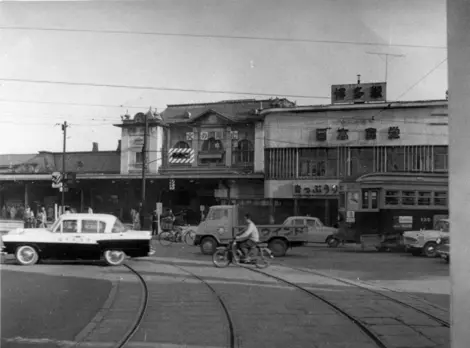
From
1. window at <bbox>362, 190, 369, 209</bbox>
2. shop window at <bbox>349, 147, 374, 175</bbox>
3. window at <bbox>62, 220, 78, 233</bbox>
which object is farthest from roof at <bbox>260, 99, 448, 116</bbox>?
window at <bbox>62, 220, 78, 233</bbox>

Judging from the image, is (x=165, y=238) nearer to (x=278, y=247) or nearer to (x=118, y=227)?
(x=278, y=247)

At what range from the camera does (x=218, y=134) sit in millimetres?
12242

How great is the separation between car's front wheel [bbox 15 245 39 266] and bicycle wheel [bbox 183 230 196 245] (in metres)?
4.41

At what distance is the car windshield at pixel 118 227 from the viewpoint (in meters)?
10.4

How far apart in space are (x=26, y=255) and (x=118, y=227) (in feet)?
7.27

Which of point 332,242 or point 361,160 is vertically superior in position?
point 361,160

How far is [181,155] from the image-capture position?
10.6 metres

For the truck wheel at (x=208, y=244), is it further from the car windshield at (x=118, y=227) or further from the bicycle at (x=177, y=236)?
the car windshield at (x=118, y=227)

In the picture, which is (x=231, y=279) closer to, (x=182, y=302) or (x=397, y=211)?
(x=182, y=302)

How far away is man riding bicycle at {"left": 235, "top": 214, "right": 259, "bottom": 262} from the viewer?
35.4 feet

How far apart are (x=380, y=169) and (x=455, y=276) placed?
10.6m

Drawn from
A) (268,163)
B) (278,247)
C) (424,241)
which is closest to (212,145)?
(268,163)

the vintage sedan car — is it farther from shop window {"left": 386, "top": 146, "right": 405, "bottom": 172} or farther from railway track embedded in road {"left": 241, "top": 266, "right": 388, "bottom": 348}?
shop window {"left": 386, "top": 146, "right": 405, "bottom": 172}

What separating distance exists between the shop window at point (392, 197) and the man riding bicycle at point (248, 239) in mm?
5385
